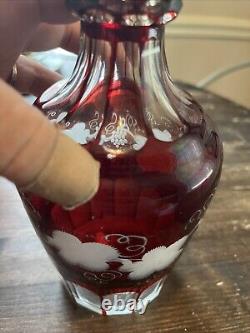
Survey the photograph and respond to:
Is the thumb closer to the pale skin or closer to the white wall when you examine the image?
the pale skin

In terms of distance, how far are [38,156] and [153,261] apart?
11cm

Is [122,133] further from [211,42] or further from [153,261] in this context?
[211,42]

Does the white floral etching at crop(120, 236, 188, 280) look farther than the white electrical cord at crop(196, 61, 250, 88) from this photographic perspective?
No

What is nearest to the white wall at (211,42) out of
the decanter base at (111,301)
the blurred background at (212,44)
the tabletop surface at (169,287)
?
the blurred background at (212,44)

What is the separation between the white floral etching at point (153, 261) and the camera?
30cm

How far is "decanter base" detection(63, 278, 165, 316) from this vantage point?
0.32 metres

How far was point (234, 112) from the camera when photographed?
58 cm

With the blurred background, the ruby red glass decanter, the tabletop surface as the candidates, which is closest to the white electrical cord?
the blurred background

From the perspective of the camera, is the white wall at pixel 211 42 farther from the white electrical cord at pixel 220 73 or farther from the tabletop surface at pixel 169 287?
the tabletop surface at pixel 169 287

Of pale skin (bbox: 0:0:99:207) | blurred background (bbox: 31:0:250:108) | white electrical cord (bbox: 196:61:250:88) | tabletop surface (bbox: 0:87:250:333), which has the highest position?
pale skin (bbox: 0:0:99:207)

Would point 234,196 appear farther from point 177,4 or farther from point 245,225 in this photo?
point 177,4

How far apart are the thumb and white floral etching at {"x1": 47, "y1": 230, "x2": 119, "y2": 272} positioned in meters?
0.07

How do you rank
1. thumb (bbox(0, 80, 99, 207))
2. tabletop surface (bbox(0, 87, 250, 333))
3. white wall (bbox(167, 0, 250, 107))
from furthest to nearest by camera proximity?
1. white wall (bbox(167, 0, 250, 107))
2. tabletop surface (bbox(0, 87, 250, 333))
3. thumb (bbox(0, 80, 99, 207))

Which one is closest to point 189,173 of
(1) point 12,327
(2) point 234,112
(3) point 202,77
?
(1) point 12,327
